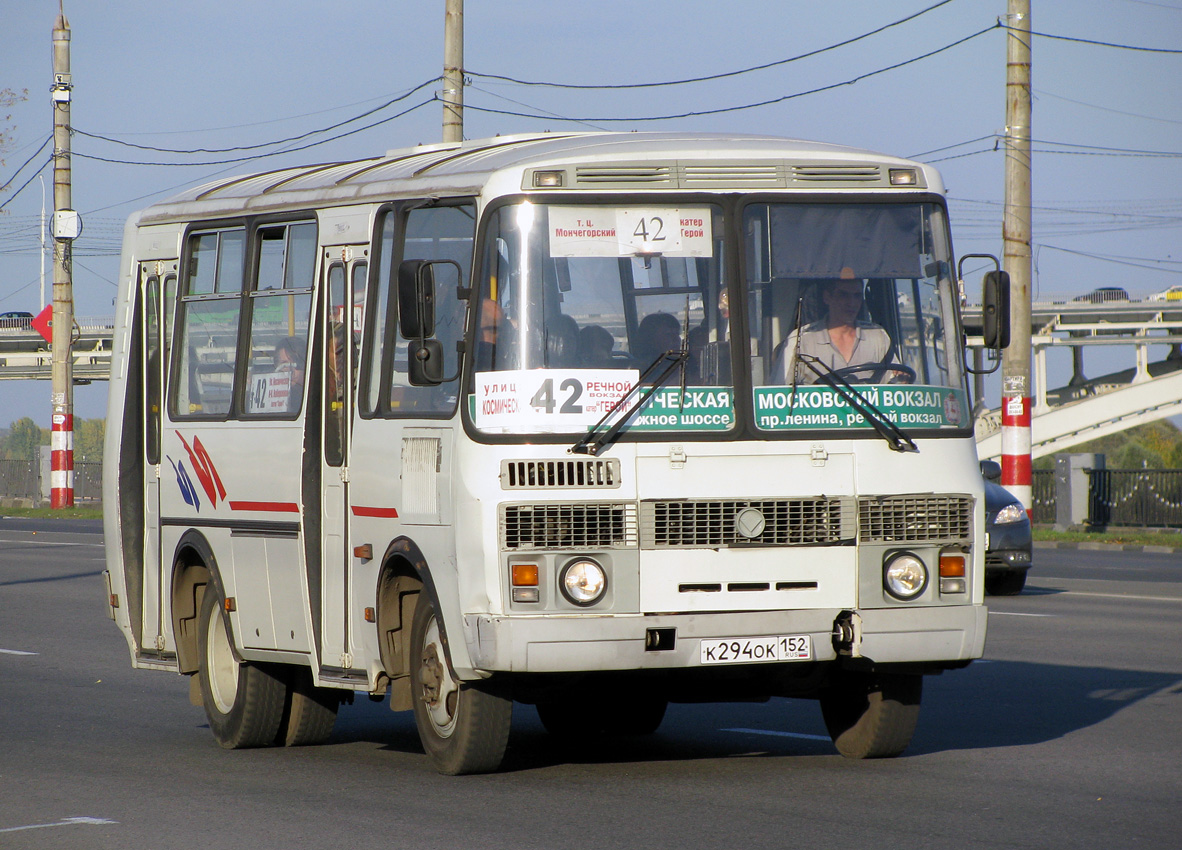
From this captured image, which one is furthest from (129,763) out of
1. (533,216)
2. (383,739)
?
(533,216)

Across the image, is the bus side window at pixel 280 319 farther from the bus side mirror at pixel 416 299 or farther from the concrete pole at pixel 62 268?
the concrete pole at pixel 62 268

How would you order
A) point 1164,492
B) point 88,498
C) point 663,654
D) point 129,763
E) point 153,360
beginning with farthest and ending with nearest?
1. point 88,498
2. point 1164,492
3. point 153,360
4. point 129,763
5. point 663,654

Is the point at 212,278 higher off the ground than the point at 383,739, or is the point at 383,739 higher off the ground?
the point at 212,278

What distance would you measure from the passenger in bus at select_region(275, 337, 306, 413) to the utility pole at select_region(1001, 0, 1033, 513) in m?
17.0

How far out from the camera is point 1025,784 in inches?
316

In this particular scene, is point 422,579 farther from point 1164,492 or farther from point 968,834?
point 1164,492

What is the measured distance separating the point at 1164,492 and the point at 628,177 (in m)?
30.6

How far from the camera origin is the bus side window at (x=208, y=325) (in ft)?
32.6

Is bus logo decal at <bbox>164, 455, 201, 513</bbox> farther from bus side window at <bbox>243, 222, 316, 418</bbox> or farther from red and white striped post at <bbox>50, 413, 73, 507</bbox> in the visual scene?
red and white striped post at <bbox>50, 413, 73, 507</bbox>

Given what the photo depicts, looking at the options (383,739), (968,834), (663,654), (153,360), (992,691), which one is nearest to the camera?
(968,834)

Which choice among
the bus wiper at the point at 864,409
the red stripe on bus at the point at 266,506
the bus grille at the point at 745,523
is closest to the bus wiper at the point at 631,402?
the bus grille at the point at 745,523

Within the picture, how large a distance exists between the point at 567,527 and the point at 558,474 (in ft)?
0.73

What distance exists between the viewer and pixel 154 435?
10570mm

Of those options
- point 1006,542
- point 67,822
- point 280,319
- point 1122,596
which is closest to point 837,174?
point 280,319
